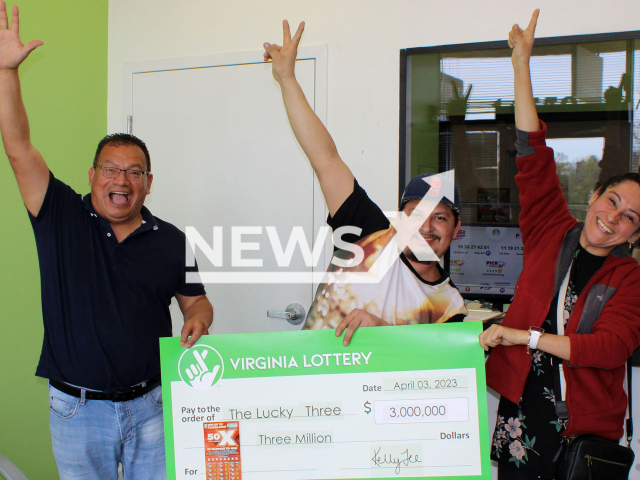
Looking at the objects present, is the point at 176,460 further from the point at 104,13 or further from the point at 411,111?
the point at 104,13

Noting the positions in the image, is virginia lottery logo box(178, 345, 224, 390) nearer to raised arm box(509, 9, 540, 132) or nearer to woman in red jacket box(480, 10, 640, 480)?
woman in red jacket box(480, 10, 640, 480)

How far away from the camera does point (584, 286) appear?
1562 millimetres

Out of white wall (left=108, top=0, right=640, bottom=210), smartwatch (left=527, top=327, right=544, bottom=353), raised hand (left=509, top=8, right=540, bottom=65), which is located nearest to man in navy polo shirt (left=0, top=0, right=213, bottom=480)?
smartwatch (left=527, top=327, right=544, bottom=353)

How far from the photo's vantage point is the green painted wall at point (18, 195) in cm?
227

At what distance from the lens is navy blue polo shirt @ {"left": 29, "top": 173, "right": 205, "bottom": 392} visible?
1591mm

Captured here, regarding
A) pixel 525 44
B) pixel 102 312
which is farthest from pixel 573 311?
pixel 102 312

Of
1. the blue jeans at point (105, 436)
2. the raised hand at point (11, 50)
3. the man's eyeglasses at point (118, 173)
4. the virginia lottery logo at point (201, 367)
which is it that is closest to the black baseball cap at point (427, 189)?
the virginia lottery logo at point (201, 367)

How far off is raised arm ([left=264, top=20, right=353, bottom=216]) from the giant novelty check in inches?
16.4

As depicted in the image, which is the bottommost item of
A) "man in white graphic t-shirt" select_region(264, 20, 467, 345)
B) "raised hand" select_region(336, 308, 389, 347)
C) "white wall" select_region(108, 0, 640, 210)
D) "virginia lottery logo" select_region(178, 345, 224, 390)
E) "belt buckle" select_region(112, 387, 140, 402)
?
"belt buckle" select_region(112, 387, 140, 402)

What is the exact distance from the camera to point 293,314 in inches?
98.2

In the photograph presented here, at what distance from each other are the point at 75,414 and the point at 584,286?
5.26 ft

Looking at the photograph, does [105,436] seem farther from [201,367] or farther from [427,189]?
[427,189]

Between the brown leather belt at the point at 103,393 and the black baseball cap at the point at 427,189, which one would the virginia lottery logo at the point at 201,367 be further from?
the black baseball cap at the point at 427,189

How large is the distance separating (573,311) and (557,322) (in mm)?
56
